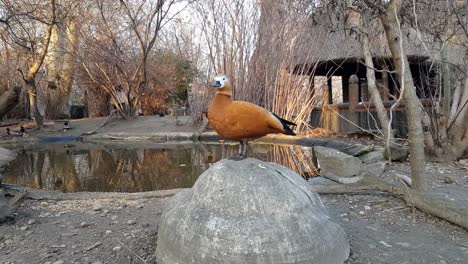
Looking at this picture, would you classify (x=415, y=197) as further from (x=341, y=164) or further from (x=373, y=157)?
(x=373, y=157)

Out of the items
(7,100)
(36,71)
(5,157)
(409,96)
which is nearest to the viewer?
(409,96)

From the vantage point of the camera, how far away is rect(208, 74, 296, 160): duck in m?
2.26

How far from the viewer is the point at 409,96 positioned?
2.90m

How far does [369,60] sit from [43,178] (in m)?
4.95

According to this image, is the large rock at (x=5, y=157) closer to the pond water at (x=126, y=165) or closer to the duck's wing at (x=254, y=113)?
the pond water at (x=126, y=165)

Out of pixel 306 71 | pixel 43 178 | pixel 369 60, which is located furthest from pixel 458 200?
pixel 306 71

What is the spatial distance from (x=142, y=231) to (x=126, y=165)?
4.00 meters

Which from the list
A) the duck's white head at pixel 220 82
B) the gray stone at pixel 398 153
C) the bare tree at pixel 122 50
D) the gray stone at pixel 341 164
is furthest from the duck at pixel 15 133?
the duck's white head at pixel 220 82

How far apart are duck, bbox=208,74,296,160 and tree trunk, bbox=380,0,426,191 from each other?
1241 millimetres

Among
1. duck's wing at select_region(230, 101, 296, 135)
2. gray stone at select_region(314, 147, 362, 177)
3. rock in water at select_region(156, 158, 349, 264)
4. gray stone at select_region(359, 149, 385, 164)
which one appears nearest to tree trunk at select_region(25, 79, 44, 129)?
gray stone at select_region(314, 147, 362, 177)

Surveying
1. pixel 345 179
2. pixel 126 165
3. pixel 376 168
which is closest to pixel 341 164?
pixel 345 179

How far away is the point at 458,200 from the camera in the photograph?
3186mm

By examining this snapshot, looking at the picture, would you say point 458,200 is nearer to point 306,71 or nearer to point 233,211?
point 233,211

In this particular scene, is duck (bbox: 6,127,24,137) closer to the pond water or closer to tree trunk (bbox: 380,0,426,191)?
the pond water
